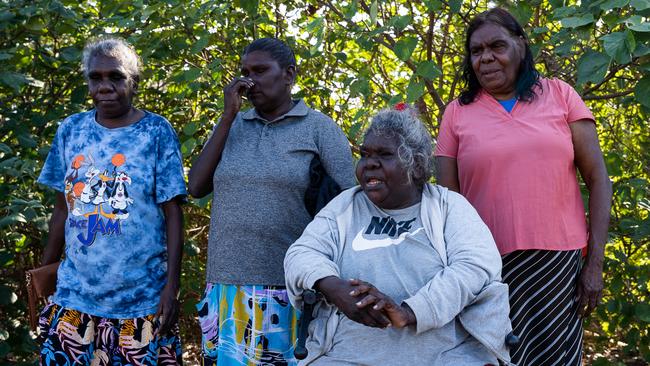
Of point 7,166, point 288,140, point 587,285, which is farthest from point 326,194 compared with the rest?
point 7,166

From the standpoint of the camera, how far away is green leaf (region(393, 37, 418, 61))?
362cm

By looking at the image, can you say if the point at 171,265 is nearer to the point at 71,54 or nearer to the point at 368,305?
the point at 368,305

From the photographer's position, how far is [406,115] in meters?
3.02

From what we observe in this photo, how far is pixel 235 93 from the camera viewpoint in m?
3.11

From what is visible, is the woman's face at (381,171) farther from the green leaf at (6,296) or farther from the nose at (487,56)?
the green leaf at (6,296)

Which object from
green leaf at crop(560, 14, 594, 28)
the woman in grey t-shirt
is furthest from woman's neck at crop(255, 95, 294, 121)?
green leaf at crop(560, 14, 594, 28)

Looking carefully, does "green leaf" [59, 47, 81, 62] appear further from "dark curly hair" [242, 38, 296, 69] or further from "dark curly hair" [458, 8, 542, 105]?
"dark curly hair" [458, 8, 542, 105]

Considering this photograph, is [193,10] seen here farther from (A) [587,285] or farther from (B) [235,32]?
(A) [587,285]

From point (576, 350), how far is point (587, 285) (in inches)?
9.8

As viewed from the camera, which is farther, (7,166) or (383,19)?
(383,19)

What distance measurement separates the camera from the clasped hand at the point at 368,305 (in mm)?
2666

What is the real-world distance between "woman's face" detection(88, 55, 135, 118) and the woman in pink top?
1308 millimetres

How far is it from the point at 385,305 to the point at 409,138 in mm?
635

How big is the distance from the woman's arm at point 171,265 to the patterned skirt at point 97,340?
2.1 inches
